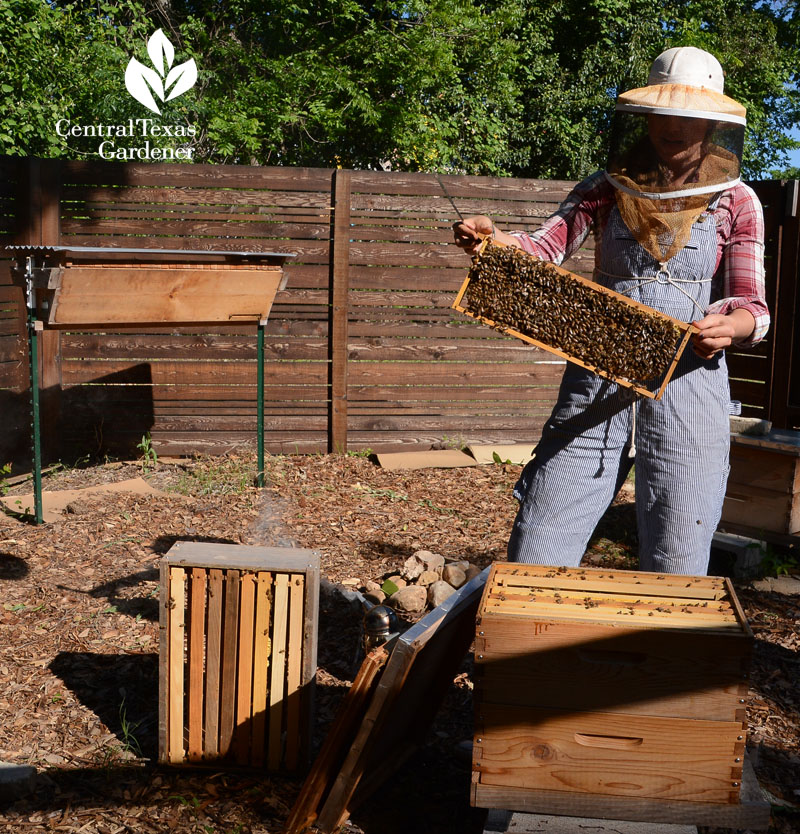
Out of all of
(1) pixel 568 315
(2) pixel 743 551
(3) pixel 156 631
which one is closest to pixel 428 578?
(3) pixel 156 631

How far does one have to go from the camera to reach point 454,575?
4180 mm

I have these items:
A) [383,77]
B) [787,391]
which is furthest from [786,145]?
[787,391]

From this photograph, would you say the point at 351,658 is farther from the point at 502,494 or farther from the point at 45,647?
the point at 502,494

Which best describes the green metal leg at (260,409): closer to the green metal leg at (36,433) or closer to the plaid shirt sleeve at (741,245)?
the green metal leg at (36,433)

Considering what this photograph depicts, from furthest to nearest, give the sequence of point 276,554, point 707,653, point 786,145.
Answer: point 786,145
point 276,554
point 707,653

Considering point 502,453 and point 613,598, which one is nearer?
point 613,598

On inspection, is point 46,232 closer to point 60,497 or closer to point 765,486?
point 60,497

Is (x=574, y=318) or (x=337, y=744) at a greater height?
(x=574, y=318)

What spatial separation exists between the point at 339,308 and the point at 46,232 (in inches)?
79.9

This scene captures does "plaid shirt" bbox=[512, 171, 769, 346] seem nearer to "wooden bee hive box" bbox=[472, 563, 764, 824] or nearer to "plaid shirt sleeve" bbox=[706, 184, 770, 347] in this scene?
"plaid shirt sleeve" bbox=[706, 184, 770, 347]

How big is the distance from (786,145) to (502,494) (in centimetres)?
1953

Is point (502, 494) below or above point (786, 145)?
below

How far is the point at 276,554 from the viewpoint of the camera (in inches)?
108

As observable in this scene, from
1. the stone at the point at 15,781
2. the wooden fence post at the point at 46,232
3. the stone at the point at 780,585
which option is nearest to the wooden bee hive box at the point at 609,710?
the stone at the point at 15,781
